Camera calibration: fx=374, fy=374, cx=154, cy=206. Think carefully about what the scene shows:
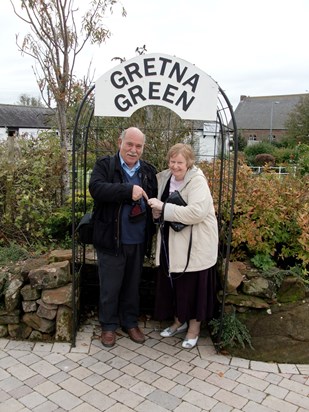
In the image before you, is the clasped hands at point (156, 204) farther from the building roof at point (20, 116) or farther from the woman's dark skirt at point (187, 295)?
the building roof at point (20, 116)

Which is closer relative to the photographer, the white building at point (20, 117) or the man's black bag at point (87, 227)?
the man's black bag at point (87, 227)

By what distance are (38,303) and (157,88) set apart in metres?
2.17

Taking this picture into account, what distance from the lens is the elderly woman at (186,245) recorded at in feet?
9.98

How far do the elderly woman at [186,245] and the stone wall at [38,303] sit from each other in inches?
33.8

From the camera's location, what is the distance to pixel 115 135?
5.78m

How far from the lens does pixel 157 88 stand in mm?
3062

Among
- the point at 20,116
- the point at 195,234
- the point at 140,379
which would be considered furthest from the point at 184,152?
the point at 20,116

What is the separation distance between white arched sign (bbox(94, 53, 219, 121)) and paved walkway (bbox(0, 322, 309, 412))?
206 centimetres

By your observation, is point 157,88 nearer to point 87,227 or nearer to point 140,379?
point 87,227

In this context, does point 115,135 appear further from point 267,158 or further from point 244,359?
point 267,158

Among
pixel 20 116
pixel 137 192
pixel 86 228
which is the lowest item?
pixel 86 228

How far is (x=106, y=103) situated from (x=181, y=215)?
112 cm

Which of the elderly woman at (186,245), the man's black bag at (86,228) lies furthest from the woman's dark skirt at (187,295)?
the man's black bag at (86,228)

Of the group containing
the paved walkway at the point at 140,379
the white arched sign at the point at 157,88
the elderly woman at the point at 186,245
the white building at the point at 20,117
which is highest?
the white building at the point at 20,117
